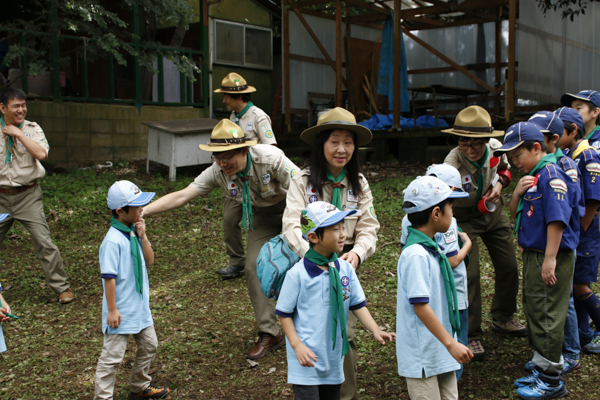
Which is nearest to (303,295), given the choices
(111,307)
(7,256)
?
(111,307)

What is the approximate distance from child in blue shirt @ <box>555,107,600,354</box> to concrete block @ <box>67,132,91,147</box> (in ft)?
37.3

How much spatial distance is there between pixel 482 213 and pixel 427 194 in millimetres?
1858

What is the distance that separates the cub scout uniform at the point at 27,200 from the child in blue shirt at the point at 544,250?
4.92 metres

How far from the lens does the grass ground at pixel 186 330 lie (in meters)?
4.31

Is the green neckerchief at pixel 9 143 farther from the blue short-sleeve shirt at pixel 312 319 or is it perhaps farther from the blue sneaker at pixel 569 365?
the blue sneaker at pixel 569 365

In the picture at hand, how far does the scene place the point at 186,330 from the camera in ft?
17.9

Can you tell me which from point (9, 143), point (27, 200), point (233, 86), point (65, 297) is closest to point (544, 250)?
point (233, 86)

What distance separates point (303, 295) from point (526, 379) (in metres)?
1.99

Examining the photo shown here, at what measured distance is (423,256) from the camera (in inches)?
119

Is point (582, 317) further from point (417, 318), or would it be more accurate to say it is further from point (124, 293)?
point (124, 293)

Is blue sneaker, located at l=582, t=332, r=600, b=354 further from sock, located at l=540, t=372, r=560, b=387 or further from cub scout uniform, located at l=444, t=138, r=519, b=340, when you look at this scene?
sock, located at l=540, t=372, r=560, b=387

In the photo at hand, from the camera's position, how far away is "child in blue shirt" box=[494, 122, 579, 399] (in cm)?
371

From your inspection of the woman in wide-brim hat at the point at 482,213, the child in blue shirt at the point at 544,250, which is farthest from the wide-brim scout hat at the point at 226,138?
the child in blue shirt at the point at 544,250

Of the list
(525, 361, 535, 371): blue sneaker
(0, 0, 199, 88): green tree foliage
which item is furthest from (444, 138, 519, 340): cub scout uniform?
(0, 0, 199, 88): green tree foliage
